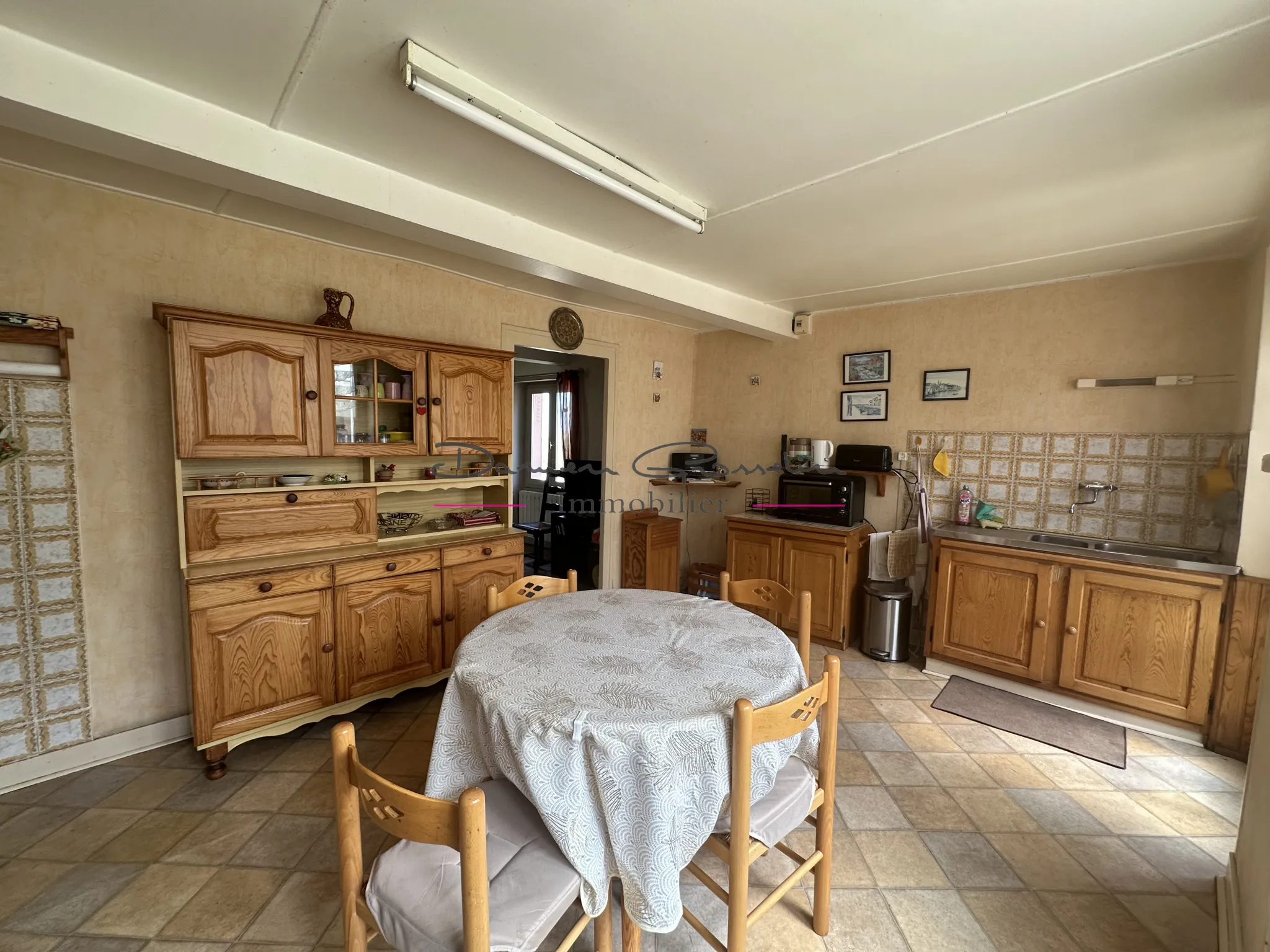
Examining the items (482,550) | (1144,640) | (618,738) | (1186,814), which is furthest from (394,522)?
(1144,640)

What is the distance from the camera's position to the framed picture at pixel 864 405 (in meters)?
3.81

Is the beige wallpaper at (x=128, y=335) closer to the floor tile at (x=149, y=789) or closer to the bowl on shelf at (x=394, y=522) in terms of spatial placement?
the floor tile at (x=149, y=789)

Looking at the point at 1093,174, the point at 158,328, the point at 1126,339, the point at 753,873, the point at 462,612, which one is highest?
the point at 1093,174

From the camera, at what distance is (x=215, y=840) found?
1.84 meters

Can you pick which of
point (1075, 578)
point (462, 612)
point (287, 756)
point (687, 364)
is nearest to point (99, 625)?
point (287, 756)

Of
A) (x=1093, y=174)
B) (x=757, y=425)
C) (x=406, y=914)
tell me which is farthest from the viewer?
(x=757, y=425)

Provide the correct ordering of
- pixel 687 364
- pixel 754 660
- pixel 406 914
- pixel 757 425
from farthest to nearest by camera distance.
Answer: pixel 687 364, pixel 757 425, pixel 754 660, pixel 406 914

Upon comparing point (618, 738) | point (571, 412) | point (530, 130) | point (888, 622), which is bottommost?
point (888, 622)

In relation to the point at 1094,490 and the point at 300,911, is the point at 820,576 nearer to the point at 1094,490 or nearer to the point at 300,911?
the point at 1094,490

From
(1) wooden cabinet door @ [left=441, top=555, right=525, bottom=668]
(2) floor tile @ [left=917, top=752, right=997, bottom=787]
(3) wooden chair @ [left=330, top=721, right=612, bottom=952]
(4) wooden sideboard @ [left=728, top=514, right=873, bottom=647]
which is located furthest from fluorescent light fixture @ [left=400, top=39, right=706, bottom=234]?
(2) floor tile @ [left=917, top=752, right=997, bottom=787]

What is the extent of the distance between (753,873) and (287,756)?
6.64 ft

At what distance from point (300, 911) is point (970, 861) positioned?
219cm

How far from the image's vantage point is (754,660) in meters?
1.57

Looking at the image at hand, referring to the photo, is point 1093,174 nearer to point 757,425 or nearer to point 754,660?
point 754,660
